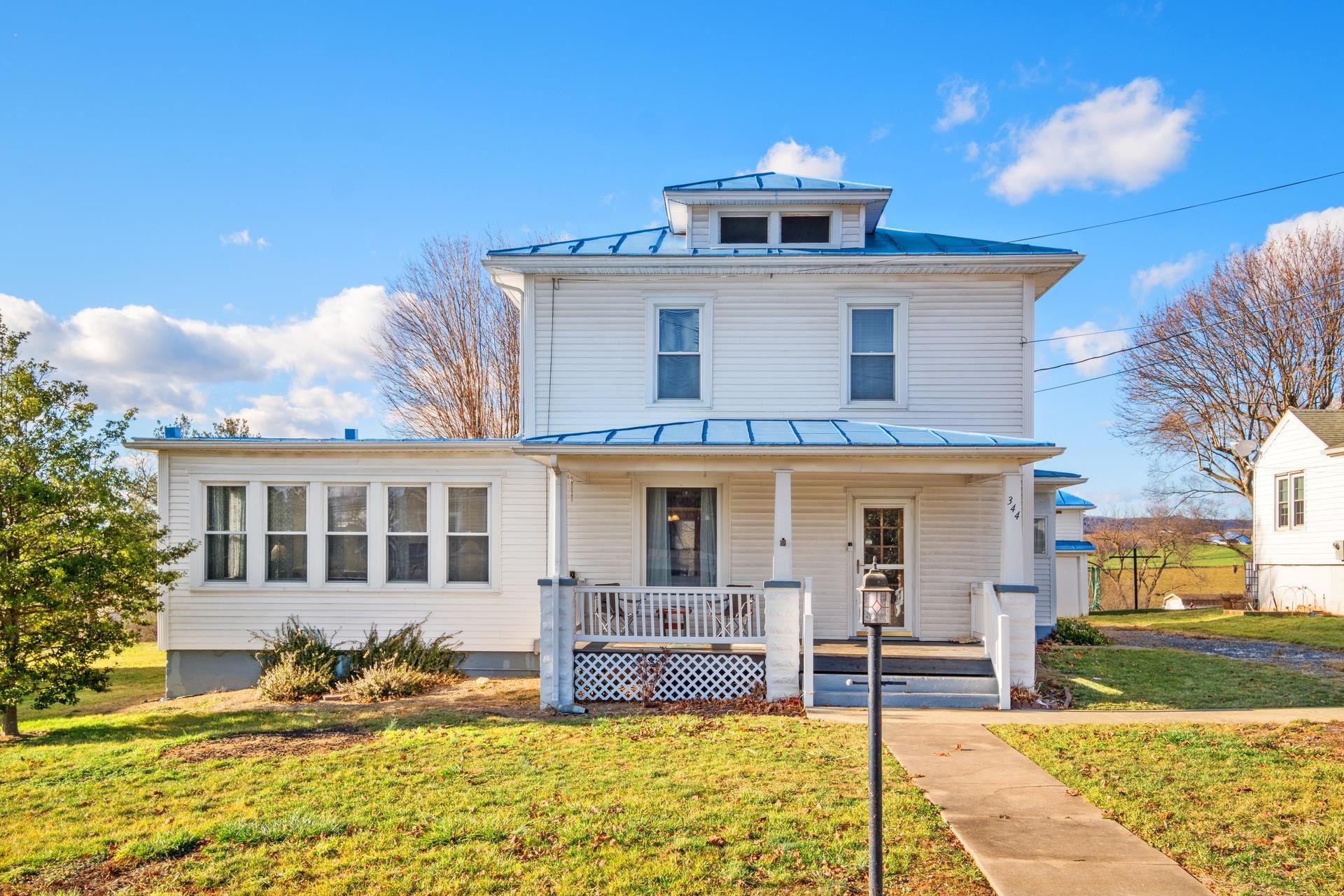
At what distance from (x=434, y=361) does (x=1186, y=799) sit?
26.6 meters

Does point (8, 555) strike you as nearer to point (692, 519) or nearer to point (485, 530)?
point (485, 530)

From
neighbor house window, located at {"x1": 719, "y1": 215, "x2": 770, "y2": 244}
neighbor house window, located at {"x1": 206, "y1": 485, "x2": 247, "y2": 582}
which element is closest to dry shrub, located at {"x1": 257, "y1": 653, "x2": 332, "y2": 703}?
neighbor house window, located at {"x1": 206, "y1": 485, "x2": 247, "y2": 582}

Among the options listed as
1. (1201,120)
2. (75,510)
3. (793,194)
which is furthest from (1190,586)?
(75,510)

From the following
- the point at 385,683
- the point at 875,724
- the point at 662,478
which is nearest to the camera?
the point at 875,724

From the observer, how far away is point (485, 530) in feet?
42.2

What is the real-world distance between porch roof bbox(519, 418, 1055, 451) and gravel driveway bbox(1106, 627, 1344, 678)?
6.30 m

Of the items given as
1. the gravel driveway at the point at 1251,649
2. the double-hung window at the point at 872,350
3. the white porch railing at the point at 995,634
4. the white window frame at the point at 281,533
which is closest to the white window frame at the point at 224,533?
the white window frame at the point at 281,533

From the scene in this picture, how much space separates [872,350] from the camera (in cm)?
1261

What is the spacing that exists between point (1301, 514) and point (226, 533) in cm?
2574

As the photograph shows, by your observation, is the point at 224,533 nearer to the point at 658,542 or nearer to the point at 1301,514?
the point at 658,542

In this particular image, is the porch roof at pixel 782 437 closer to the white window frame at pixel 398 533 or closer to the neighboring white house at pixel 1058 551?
the white window frame at pixel 398 533

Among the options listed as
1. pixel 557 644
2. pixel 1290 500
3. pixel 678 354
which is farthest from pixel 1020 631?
pixel 1290 500

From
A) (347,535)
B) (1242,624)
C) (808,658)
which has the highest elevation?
(347,535)

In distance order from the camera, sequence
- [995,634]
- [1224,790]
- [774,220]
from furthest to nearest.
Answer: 1. [774,220]
2. [995,634]
3. [1224,790]
